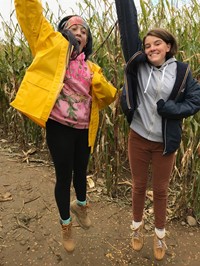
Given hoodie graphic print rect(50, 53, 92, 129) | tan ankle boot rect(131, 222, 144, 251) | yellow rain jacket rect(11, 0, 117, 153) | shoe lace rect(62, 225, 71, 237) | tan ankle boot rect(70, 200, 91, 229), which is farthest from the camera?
tan ankle boot rect(70, 200, 91, 229)

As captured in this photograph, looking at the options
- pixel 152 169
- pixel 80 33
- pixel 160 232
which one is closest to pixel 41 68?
pixel 80 33

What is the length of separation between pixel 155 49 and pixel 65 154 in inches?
32.7

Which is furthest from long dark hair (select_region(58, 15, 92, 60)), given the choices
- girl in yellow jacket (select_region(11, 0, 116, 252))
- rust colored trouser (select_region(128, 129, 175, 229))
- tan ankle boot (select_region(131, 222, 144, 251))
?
tan ankle boot (select_region(131, 222, 144, 251))

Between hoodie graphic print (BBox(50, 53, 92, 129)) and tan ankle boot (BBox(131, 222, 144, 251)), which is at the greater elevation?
hoodie graphic print (BBox(50, 53, 92, 129))

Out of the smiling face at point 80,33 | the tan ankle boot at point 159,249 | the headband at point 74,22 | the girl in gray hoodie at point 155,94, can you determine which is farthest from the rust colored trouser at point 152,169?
the headband at point 74,22

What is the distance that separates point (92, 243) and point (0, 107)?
2.66m

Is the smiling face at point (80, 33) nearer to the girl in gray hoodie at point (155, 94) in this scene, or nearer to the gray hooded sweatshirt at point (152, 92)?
the girl in gray hoodie at point (155, 94)

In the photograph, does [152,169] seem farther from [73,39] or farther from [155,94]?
[73,39]

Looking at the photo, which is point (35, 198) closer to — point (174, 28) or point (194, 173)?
point (194, 173)

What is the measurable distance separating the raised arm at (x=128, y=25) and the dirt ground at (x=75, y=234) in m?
1.43

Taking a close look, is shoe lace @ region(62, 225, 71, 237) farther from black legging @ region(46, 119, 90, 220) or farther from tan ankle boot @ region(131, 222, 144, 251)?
tan ankle boot @ region(131, 222, 144, 251)

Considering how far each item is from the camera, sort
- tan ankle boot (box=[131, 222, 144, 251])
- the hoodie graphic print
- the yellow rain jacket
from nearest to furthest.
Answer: the yellow rain jacket, the hoodie graphic print, tan ankle boot (box=[131, 222, 144, 251])

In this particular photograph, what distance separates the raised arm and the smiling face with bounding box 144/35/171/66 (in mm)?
72

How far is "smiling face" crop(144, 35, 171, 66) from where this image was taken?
1.81m
